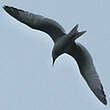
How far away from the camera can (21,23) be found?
2333 cm

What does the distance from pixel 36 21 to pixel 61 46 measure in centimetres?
182

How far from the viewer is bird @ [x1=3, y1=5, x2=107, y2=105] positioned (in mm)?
22312

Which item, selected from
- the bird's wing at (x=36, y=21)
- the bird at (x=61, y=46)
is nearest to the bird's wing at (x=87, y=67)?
the bird at (x=61, y=46)

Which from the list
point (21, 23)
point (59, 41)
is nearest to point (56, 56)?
point (59, 41)

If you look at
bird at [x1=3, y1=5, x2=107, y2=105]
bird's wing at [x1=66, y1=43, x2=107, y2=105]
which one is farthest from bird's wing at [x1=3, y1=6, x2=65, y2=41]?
bird's wing at [x1=66, y1=43, x2=107, y2=105]

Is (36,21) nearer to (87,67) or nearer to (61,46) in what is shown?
(61,46)

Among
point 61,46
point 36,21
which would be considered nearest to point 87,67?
point 61,46

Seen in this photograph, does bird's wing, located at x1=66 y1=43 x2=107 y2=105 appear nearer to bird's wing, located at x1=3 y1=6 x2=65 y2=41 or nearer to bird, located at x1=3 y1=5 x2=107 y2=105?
bird, located at x1=3 y1=5 x2=107 y2=105

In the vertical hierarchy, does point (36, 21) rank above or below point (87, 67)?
above

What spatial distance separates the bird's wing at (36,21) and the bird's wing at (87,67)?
1.08 metres

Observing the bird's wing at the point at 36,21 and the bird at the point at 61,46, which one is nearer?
the bird at the point at 61,46

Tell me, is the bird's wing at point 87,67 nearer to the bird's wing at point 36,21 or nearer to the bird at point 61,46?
the bird at point 61,46

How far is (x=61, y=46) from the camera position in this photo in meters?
22.2

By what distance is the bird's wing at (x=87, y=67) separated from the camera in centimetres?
2238
